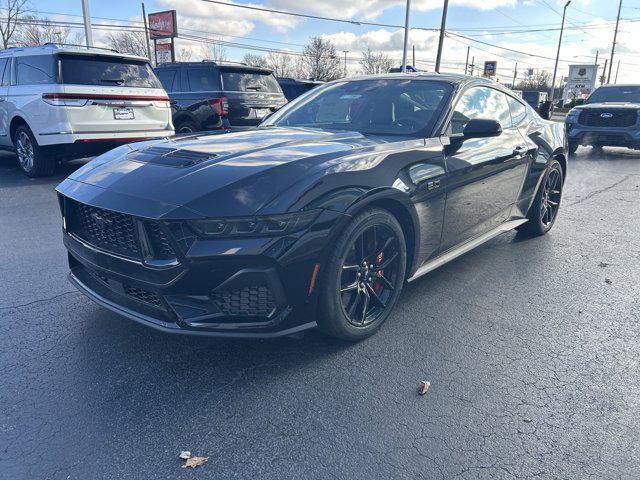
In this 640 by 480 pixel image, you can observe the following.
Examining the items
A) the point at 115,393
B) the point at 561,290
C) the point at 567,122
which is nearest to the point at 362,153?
the point at 115,393

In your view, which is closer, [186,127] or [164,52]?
[186,127]

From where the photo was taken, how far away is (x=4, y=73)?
8.11 meters

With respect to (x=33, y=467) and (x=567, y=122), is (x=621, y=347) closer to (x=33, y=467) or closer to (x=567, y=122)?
(x=33, y=467)

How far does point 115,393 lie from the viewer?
2.46 meters

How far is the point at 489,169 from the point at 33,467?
3.46 metres

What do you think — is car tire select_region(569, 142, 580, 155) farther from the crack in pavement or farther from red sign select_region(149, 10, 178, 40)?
red sign select_region(149, 10, 178, 40)

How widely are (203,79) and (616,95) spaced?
10719 mm

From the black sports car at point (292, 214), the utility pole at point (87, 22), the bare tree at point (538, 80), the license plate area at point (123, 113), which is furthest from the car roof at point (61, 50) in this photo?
the bare tree at point (538, 80)

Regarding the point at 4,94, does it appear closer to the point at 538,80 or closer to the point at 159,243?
the point at 159,243

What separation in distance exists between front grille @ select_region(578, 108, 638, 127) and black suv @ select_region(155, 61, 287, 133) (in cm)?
763

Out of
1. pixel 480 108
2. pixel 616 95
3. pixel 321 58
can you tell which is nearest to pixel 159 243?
pixel 480 108

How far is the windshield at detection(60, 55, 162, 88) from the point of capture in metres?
7.36

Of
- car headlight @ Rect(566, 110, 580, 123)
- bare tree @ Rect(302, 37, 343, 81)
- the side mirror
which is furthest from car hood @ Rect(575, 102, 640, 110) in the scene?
bare tree @ Rect(302, 37, 343, 81)

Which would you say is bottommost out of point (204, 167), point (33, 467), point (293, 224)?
point (33, 467)
